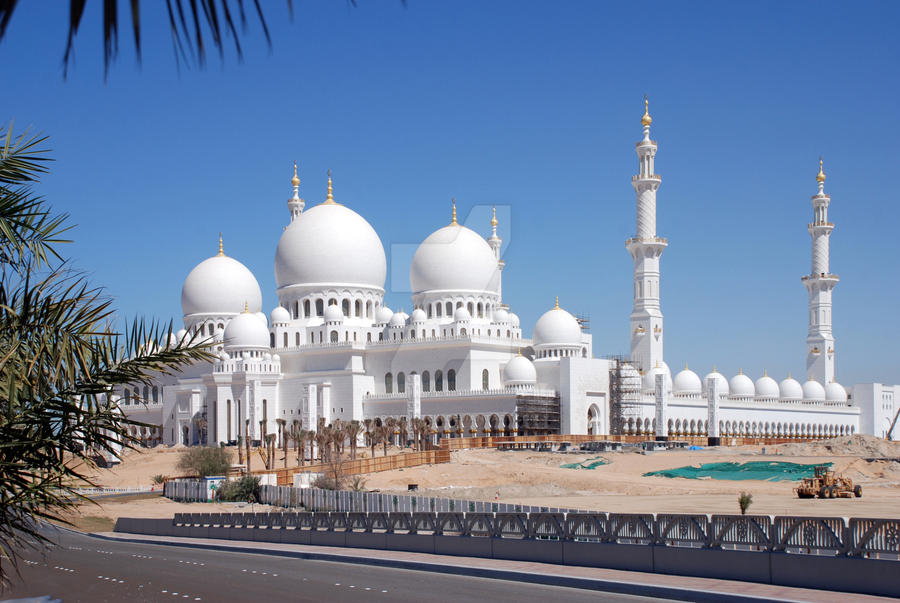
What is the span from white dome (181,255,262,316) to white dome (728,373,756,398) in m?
40.6

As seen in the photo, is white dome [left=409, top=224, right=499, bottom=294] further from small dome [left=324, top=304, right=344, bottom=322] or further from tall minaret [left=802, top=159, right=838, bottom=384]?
tall minaret [left=802, top=159, right=838, bottom=384]

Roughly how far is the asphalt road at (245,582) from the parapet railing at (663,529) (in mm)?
1717

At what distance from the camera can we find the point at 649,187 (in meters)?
72.6

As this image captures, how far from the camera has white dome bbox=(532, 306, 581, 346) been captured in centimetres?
6869

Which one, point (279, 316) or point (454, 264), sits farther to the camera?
point (279, 316)

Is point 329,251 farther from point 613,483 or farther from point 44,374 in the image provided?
point 44,374

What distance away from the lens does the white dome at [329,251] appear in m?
74.1

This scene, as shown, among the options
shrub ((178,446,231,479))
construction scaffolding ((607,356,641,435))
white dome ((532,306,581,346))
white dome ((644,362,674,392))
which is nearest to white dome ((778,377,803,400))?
white dome ((644,362,674,392))

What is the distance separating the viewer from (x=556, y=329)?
68812mm

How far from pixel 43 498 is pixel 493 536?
12.6 m

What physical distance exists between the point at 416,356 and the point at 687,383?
2625cm

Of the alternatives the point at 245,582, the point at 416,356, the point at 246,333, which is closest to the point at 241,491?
the point at 245,582

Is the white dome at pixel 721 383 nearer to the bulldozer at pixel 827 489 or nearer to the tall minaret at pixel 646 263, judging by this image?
the tall minaret at pixel 646 263

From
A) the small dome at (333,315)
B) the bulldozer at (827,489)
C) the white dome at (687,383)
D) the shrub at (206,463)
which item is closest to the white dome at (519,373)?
the small dome at (333,315)
